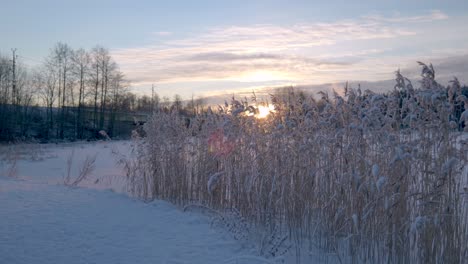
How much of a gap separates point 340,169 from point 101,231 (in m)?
3.01

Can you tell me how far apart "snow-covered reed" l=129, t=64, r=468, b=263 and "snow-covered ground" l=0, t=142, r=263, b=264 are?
0.59 metres

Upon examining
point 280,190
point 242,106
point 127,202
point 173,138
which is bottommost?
point 127,202

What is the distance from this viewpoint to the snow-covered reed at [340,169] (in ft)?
14.6

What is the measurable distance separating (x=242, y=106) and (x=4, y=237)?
10.7ft

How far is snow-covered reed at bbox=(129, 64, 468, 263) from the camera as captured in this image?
4438mm

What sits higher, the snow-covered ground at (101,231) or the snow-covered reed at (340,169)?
the snow-covered reed at (340,169)

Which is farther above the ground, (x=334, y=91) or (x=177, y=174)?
(x=334, y=91)

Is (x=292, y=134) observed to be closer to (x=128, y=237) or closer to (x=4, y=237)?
(x=128, y=237)

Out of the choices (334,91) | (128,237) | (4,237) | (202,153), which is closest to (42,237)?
(4,237)

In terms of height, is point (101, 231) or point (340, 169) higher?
point (340, 169)

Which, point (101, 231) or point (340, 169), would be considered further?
point (340, 169)

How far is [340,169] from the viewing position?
577 centimetres

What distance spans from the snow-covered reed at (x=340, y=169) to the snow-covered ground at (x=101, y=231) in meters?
0.59

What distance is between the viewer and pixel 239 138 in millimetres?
6969
